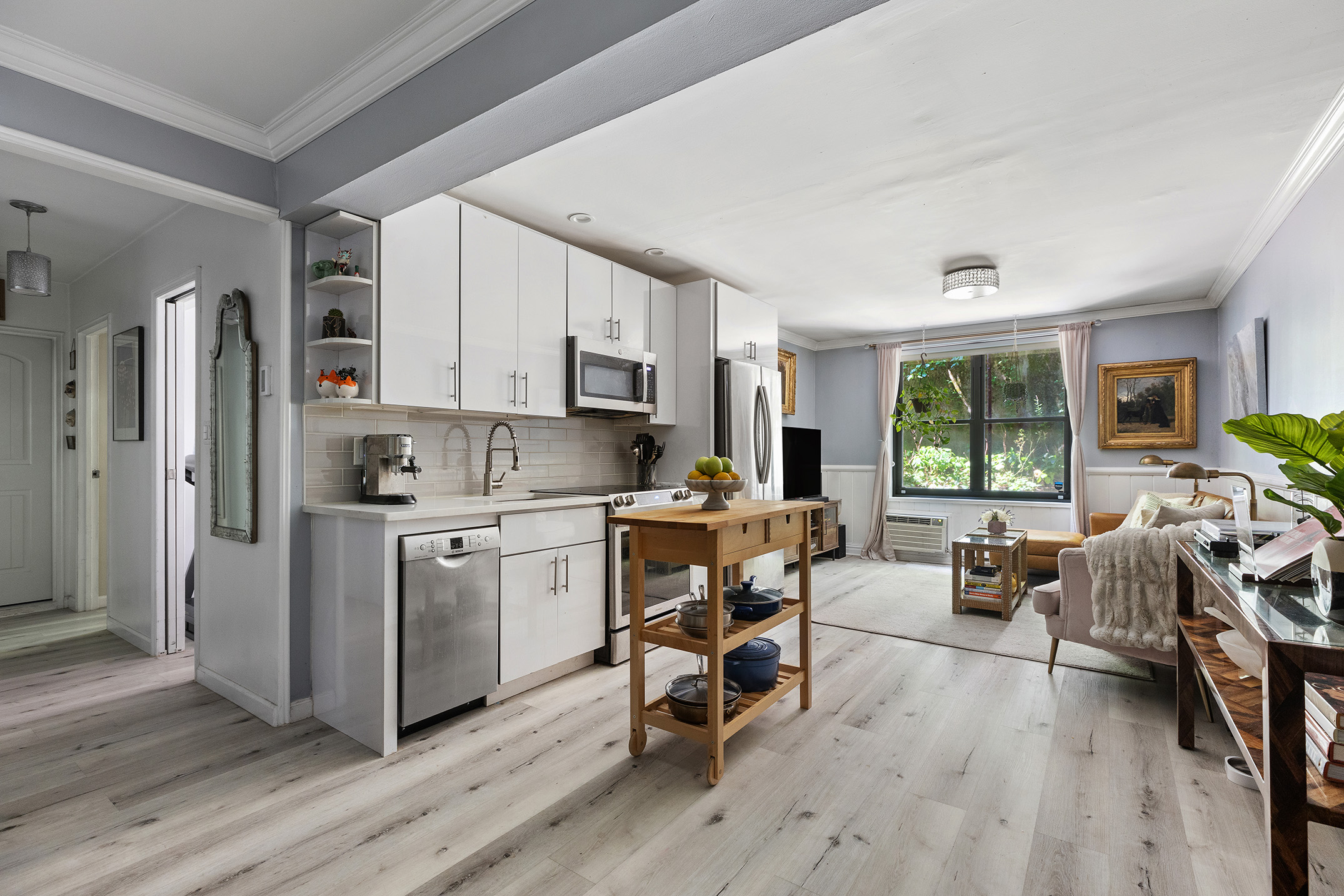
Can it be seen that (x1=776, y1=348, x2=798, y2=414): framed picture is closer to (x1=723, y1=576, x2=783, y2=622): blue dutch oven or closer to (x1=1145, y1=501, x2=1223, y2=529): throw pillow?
(x1=1145, y1=501, x2=1223, y2=529): throw pillow

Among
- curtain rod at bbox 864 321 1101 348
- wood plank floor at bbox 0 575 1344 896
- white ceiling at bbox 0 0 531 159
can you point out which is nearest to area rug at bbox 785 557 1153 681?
wood plank floor at bbox 0 575 1344 896

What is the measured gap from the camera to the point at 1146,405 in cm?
561

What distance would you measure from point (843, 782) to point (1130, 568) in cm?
163

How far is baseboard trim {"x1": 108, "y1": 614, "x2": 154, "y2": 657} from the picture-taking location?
12.3 ft

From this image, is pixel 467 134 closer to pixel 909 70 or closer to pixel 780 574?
pixel 909 70

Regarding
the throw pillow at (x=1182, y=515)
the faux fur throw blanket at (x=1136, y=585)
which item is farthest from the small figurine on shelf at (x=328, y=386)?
the throw pillow at (x=1182, y=515)

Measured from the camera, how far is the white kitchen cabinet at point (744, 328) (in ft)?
14.8

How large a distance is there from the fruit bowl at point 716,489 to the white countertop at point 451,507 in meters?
0.87

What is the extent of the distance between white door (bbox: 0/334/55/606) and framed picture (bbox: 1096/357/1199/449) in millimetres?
8533

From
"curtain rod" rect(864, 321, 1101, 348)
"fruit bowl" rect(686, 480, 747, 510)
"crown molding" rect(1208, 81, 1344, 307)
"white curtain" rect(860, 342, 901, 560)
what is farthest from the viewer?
"white curtain" rect(860, 342, 901, 560)

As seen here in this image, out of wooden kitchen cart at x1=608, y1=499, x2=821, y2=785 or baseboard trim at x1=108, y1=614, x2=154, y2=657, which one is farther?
baseboard trim at x1=108, y1=614, x2=154, y2=657

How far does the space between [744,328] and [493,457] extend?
214 cm

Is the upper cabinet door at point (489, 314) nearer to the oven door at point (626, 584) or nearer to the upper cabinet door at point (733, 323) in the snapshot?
the oven door at point (626, 584)

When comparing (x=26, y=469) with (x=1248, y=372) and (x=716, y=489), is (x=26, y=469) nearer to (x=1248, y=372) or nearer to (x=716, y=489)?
(x=716, y=489)
